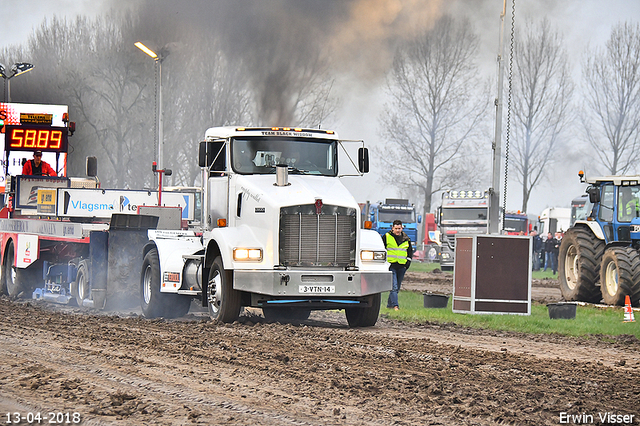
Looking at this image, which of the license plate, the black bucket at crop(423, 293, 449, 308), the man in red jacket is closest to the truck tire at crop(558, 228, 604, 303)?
the black bucket at crop(423, 293, 449, 308)

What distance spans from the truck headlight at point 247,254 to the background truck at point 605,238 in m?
9.47

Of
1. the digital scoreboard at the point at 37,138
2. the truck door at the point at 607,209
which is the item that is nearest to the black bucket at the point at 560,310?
the truck door at the point at 607,209

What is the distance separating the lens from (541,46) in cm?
5059

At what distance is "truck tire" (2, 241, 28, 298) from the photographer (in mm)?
19938

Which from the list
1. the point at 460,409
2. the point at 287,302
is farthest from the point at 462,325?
the point at 460,409

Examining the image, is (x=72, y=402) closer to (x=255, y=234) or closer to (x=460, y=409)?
(x=460, y=409)

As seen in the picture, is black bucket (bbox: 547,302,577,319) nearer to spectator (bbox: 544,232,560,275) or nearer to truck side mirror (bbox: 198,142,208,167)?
truck side mirror (bbox: 198,142,208,167)

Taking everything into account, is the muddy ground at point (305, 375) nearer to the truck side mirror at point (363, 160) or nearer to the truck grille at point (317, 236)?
the truck grille at point (317, 236)

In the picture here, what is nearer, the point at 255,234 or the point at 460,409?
the point at 460,409

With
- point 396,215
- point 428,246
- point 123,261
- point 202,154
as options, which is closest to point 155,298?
point 123,261

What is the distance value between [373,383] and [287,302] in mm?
5056

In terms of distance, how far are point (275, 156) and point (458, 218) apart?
2575 cm

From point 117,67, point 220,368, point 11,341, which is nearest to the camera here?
point 220,368

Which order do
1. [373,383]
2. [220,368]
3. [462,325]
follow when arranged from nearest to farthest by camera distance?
[373,383], [220,368], [462,325]
